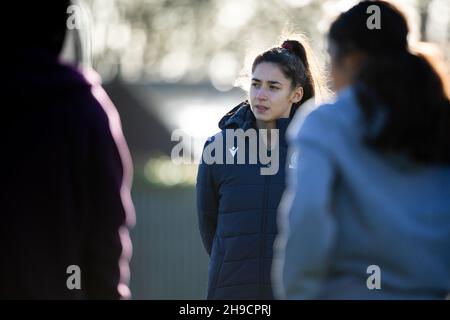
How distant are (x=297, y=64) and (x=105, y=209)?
104 inches

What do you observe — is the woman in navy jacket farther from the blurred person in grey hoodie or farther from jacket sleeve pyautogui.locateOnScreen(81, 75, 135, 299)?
jacket sleeve pyautogui.locateOnScreen(81, 75, 135, 299)

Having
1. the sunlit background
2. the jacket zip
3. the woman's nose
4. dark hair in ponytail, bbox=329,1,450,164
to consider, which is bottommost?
the jacket zip

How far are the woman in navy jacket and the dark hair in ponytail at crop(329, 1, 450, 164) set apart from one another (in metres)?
1.73

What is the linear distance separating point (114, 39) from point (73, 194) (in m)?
17.1

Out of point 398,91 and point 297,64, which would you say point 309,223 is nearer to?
point 398,91

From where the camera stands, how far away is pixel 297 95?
5434 mm

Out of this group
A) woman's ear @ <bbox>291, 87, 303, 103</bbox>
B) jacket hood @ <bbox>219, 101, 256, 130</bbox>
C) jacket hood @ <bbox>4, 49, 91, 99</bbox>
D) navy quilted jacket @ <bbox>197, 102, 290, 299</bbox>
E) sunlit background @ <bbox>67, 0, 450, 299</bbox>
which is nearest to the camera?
jacket hood @ <bbox>4, 49, 91, 99</bbox>

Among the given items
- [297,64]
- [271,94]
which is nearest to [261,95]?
[271,94]

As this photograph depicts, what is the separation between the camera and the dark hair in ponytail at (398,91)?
320 centimetres

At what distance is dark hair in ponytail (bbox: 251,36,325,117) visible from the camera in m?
5.46

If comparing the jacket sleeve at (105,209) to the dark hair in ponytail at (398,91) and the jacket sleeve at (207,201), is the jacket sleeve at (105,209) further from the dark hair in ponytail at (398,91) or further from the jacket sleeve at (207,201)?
the jacket sleeve at (207,201)

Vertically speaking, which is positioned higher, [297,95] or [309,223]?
[297,95]

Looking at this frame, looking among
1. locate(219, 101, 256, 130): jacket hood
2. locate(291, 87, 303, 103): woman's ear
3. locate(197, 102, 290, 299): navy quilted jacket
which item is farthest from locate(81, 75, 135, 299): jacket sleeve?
locate(291, 87, 303, 103): woman's ear

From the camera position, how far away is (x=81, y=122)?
3.02 metres
